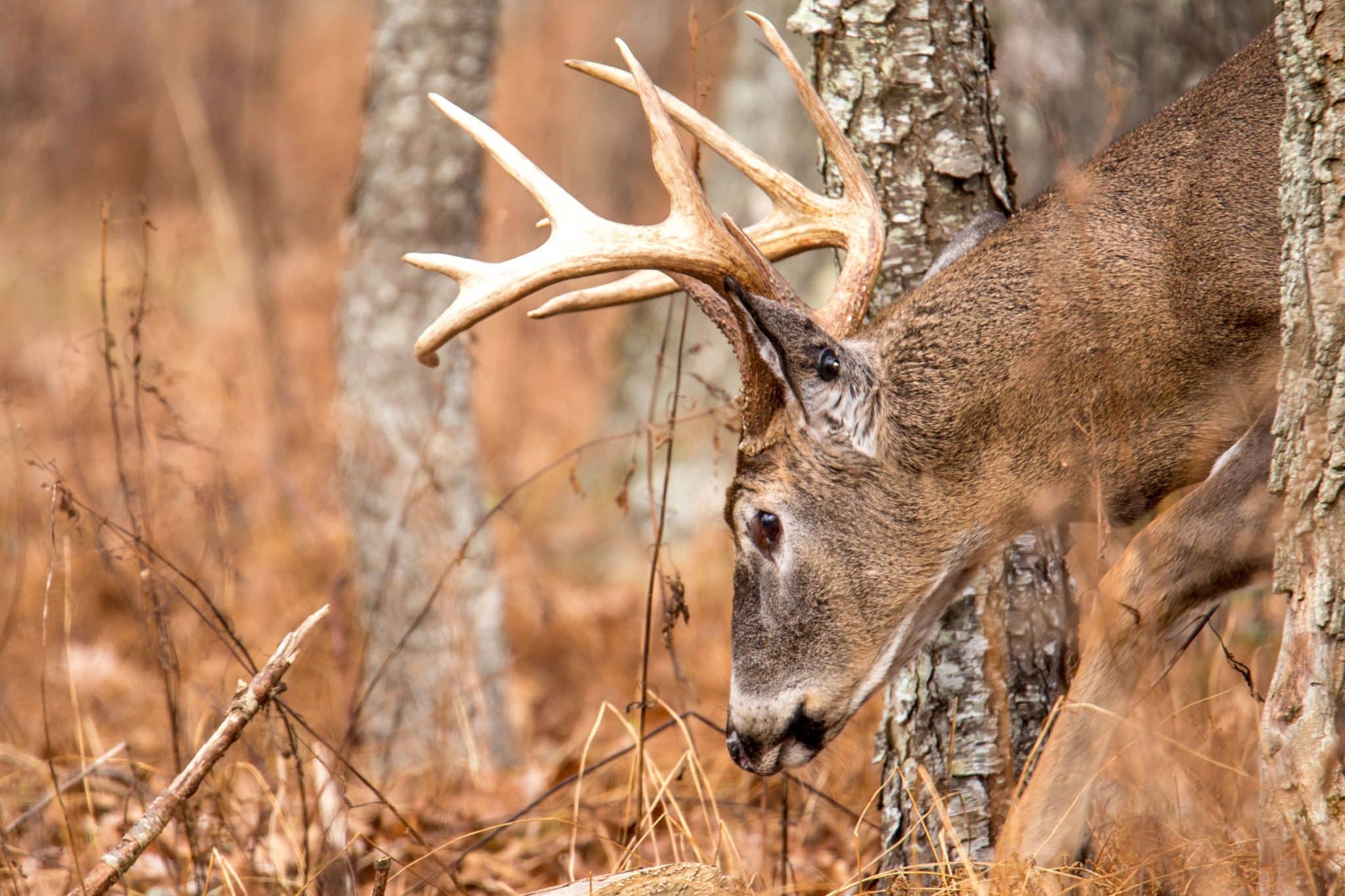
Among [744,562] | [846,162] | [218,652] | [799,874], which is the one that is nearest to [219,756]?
[744,562]

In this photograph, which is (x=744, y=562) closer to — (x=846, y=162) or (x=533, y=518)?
(x=846, y=162)

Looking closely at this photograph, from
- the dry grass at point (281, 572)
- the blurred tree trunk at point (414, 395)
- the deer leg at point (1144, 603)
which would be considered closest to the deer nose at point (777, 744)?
the dry grass at point (281, 572)

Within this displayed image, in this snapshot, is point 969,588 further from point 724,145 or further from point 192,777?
point 192,777

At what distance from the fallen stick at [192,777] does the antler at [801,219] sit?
961mm

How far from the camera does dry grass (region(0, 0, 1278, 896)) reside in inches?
127

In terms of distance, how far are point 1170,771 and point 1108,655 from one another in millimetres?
391

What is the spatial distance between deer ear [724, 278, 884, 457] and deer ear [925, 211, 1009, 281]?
349 mm

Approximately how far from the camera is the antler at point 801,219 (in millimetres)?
3225

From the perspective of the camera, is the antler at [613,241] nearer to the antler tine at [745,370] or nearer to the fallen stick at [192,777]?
the antler tine at [745,370]

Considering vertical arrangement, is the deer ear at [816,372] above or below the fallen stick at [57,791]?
above

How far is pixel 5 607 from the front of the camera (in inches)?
248

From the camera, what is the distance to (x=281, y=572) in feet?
23.2

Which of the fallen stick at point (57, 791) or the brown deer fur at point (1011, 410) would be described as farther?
the fallen stick at point (57, 791)

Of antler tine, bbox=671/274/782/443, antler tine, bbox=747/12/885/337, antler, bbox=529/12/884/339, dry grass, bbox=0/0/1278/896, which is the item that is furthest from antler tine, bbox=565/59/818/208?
dry grass, bbox=0/0/1278/896
